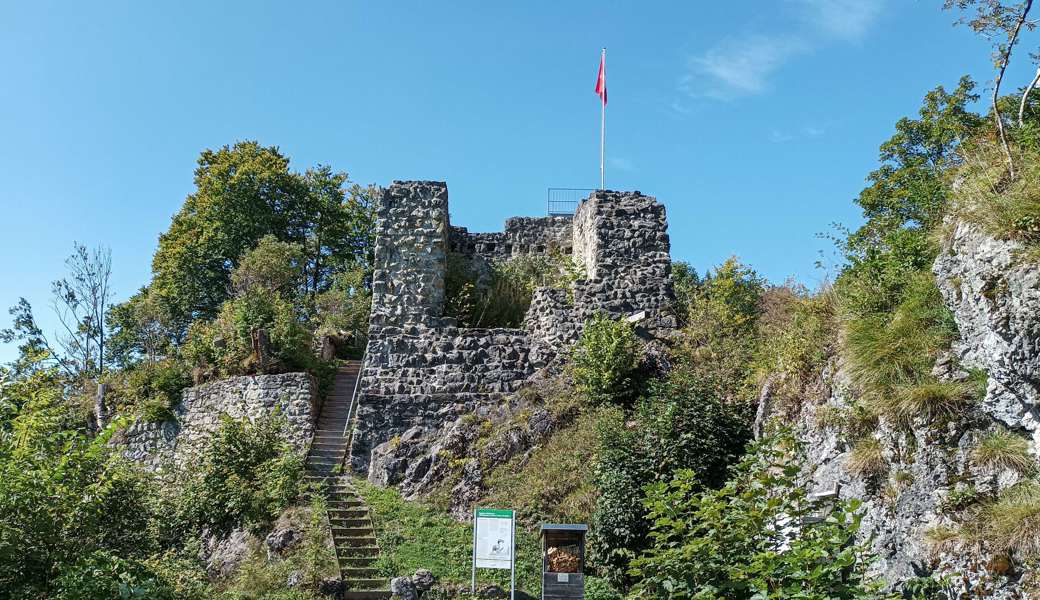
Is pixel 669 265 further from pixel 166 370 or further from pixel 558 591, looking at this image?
pixel 166 370

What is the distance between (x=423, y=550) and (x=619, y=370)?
455cm

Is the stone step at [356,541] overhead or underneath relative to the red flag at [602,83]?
underneath

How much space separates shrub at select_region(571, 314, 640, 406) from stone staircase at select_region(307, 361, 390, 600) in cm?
434

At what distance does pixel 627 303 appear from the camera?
54.5 feet

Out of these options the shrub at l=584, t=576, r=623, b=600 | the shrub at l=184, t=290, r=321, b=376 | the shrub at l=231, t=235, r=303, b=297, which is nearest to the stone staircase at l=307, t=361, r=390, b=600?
the shrub at l=184, t=290, r=321, b=376

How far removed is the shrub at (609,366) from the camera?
568 inches

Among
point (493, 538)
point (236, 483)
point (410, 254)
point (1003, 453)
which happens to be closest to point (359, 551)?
point (493, 538)

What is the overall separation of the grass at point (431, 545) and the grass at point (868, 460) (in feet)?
15.0

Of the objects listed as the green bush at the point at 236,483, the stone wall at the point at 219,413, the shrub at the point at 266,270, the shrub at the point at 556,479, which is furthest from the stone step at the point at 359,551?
the shrub at the point at 266,270

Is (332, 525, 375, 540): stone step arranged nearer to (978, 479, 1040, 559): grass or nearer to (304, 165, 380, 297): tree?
(978, 479, 1040, 559): grass

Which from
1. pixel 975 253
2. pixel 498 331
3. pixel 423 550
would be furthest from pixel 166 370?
pixel 975 253

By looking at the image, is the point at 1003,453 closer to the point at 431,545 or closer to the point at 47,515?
the point at 431,545

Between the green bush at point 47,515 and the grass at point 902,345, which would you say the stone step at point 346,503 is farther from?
the grass at point 902,345

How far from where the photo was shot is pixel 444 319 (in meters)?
17.1
